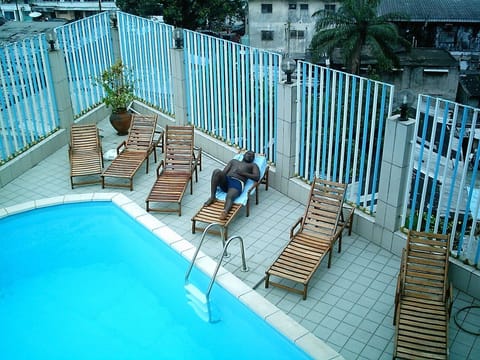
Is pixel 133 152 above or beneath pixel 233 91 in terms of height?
beneath

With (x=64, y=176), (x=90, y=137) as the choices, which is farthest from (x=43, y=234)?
(x=90, y=137)

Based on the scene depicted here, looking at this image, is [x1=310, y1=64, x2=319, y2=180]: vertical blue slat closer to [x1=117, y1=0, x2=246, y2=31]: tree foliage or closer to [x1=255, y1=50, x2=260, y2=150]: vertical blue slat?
[x1=255, y1=50, x2=260, y2=150]: vertical blue slat

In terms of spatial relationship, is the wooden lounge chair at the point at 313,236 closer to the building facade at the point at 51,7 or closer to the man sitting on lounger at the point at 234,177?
the man sitting on lounger at the point at 234,177

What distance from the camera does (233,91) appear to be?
11227 millimetres

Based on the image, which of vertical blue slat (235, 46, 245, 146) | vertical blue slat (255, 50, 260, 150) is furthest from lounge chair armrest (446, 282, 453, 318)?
vertical blue slat (235, 46, 245, 146)

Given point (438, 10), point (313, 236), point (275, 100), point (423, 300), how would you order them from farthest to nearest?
point (438, 10)
point (275, 100)
point (313, 236)
point (423, 300)

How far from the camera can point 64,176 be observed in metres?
11.7

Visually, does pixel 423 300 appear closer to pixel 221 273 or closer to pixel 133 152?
pixel 221 273

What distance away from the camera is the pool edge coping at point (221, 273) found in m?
6.61

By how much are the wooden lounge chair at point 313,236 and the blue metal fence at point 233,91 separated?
2.10 metres

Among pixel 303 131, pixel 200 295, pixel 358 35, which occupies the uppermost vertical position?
pixel 303 131

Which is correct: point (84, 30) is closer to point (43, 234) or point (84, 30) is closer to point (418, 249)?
point (43, 234)

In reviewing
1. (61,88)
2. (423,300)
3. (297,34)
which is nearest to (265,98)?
(423,300)

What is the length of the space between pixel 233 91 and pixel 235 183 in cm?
245
